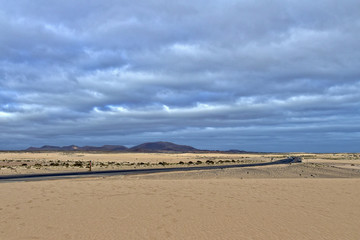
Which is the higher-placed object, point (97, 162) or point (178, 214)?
point (97, 162)

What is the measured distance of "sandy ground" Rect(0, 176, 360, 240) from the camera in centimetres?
797

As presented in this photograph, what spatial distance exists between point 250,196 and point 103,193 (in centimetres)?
657

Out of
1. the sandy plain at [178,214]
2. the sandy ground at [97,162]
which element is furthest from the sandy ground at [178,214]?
the sandy ground at [97,162]

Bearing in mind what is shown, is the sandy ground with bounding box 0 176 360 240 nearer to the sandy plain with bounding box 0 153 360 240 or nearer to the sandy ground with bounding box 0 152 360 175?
the sandy plain with bounding box 0 153 360 240

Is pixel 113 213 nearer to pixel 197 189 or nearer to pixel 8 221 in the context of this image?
pixel 8 221

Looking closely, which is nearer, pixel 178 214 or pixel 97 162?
pixel 178 214

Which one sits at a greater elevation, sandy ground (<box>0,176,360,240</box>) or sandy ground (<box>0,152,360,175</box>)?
sandy ground (<box>0,152,360,175</box>)

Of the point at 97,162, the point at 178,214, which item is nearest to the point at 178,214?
the point at 178,214

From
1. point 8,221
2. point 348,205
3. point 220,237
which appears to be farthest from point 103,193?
point 348,205

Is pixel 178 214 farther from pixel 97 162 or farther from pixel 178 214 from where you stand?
pixel 97 162

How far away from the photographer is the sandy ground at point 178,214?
7969 mm

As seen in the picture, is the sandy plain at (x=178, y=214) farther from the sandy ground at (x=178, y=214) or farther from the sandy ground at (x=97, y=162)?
the sandy ground at (x=97, y=162)

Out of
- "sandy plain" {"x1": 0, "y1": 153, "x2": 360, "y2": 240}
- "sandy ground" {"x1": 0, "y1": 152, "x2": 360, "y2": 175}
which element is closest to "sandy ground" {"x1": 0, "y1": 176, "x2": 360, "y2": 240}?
"sandy plain" {"x1": 0, "y1": 153, "x2": 360, "y2": 240}

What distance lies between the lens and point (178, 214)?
10039 mm
